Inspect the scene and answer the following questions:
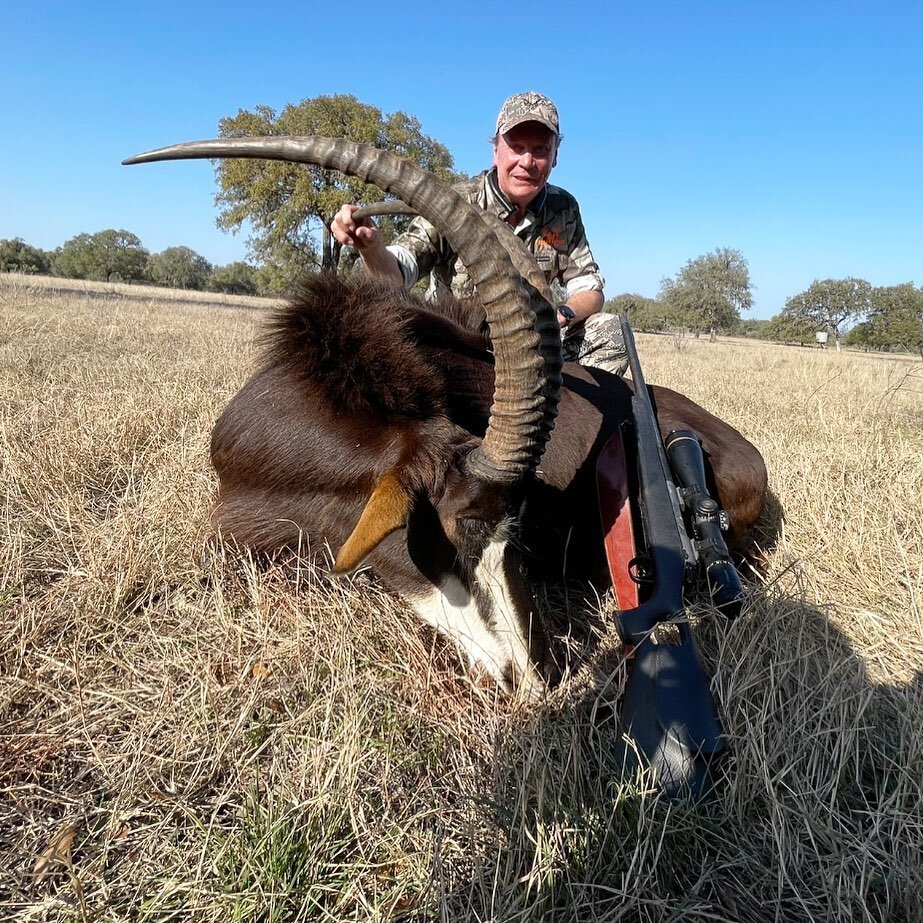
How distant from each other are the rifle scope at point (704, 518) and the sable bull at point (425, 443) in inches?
22.3

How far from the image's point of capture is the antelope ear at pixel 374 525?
2402mm

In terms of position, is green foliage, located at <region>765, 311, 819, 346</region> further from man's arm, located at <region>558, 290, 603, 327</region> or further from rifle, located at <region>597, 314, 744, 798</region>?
rifle, located at <region>597, 314, 744, 798</region>

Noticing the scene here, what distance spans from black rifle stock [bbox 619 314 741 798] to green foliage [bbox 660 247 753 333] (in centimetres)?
6749

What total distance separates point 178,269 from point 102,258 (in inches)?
370

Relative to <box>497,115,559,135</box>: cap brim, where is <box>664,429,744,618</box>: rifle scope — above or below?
below

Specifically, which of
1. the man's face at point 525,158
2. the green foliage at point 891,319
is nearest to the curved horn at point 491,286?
the man's face at point 525,158

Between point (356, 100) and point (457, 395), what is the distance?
3330 centimetres

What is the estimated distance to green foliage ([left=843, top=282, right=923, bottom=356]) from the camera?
53625 millimetres

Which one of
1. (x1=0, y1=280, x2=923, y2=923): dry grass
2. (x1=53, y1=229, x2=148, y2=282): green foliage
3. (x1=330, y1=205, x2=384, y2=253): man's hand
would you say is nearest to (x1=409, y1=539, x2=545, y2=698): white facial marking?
(x1=0, y1=280, x2=923, y2=923): dry grass

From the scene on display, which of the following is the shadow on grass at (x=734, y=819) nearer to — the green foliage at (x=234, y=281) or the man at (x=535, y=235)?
the man at (x=535, y=235)

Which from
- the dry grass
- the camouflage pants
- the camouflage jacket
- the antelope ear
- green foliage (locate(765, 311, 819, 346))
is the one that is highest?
green foliage (locate(765, 311, 819, 346))

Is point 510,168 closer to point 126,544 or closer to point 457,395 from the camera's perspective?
point 457,395

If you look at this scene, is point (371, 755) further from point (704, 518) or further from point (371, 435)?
point (704, 518)

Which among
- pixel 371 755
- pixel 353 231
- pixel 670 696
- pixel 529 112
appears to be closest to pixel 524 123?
pixel 529 112
